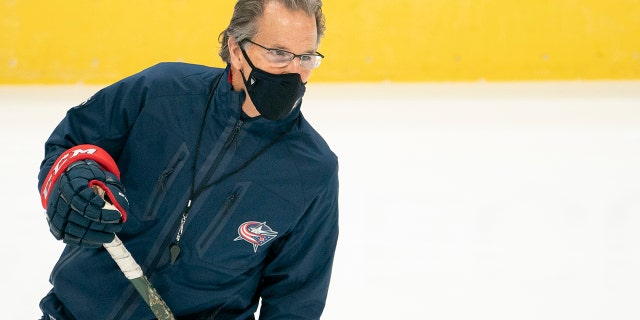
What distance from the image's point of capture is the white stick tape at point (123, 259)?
6.18 feet

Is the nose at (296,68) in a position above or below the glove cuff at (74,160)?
above

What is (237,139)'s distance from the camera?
6.55 ft

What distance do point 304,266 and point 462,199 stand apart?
2.36 metres

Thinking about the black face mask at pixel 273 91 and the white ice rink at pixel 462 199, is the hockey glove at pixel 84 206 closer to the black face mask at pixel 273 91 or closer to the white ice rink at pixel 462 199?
the black face mask at pixel 273 91

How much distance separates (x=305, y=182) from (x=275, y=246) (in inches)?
7.8

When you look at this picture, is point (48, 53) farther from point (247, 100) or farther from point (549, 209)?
point (247, 100)

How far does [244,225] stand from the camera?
2.03 meters

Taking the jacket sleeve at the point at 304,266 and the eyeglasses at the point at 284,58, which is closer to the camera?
the eyeglasses at the point at 284,58

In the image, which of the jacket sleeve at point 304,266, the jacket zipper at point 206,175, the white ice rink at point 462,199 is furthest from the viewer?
the white ice rink at point 462,199

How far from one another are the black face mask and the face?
→ 0.02m

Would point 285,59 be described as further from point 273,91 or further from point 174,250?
point 174,250

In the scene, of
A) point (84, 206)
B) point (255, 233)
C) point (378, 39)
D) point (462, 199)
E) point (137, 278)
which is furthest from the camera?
point (378, 39)

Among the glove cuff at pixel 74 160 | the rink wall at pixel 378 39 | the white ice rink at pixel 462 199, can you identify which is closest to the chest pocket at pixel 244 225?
the glove cuff at pixel 74 160

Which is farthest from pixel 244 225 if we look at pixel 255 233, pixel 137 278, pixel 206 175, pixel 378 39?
pixel 378 39
